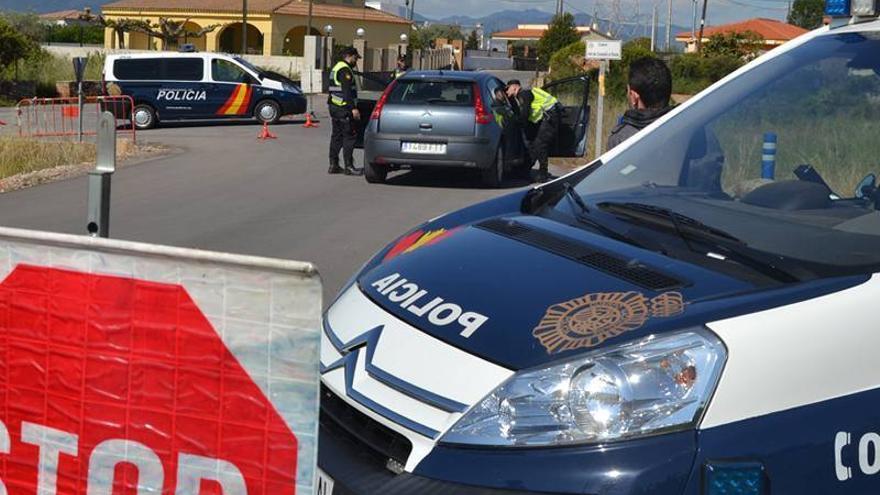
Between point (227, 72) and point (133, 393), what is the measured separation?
91.5 feet

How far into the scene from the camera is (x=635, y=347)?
2703 mm

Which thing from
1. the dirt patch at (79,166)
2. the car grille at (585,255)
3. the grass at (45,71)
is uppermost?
the car grille at (585,255)

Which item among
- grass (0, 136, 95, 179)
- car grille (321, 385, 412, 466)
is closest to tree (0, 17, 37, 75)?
grass (0, 136, 95, 179)

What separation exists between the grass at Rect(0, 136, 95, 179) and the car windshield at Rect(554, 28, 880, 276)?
15.2 metres

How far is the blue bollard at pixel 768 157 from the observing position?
3.93m

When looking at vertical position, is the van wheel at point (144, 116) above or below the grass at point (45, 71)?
below

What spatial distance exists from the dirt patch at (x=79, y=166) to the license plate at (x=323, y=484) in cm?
1357

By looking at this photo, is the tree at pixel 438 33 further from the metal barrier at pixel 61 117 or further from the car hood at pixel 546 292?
the car hood at pixel 546 292

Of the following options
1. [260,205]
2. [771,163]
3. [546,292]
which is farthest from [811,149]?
[260,205]

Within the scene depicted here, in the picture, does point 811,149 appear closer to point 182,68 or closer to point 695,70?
point 182,68

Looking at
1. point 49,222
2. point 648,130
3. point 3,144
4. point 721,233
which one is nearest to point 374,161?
point 49,222

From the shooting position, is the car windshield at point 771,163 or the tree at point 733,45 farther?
the tree at point 733,45

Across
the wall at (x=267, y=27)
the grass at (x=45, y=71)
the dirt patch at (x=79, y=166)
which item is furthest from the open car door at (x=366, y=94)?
the wall at (x=267, y=27)

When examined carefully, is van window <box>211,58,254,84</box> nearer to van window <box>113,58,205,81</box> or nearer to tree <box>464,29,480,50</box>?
van window <box>113,58,205,81</box>
